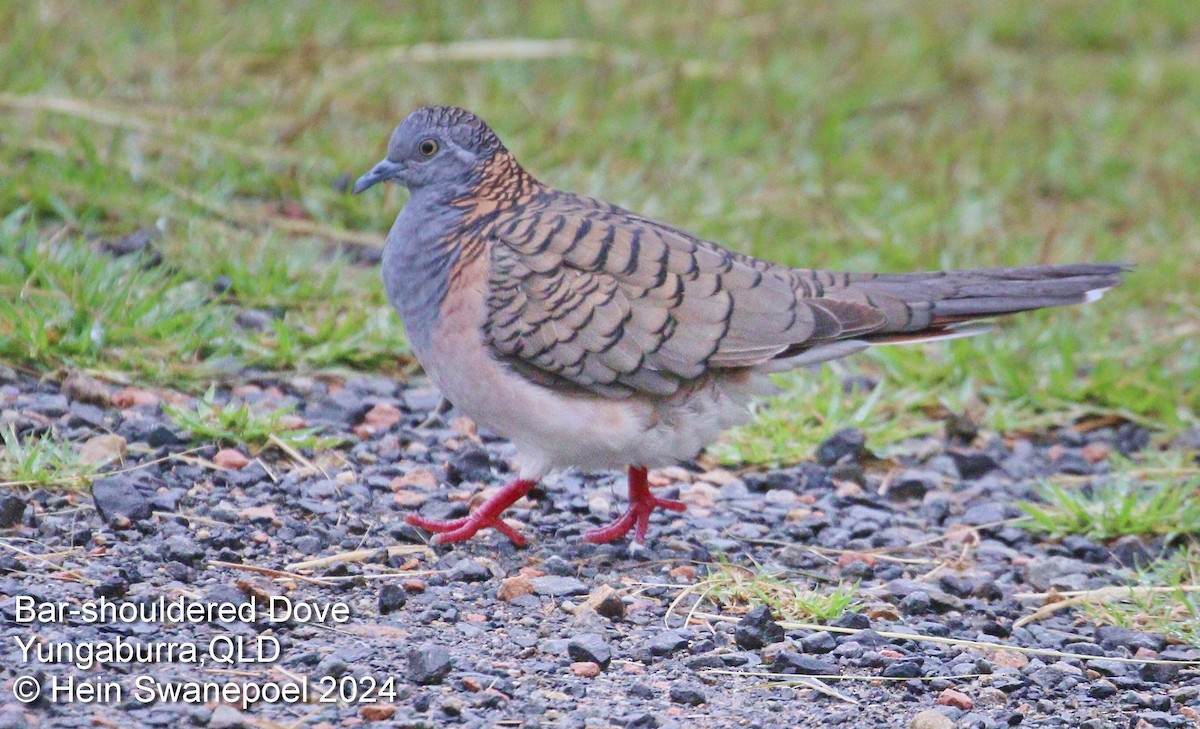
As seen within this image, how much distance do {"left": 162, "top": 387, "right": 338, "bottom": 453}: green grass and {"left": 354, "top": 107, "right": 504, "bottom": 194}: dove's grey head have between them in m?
0.70

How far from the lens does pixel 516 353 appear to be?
3822 millimetres

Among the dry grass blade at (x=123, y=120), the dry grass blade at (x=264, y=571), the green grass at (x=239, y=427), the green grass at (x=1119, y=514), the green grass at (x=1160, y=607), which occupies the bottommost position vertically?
the dry grass blade at (x=264, y=571)

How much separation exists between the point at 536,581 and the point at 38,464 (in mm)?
1296

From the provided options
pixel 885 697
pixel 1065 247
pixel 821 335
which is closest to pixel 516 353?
pixel 821 335

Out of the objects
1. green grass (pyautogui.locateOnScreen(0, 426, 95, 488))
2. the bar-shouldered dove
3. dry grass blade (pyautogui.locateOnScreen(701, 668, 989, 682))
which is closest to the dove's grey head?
the bar-shouldered dove

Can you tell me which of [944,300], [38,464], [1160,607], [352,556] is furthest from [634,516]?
[38,464]

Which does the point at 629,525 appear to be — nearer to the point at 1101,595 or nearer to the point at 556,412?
the point at 556,412

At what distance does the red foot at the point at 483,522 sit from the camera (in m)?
3.87

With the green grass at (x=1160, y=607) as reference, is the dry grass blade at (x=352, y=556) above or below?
below

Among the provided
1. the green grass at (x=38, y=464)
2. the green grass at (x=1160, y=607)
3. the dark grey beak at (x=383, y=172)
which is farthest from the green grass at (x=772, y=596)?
the green grass at (x=38, y=464)

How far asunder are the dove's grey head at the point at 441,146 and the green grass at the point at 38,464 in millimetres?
1047

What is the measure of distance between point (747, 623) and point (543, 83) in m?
4.30

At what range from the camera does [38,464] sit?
3.78 m

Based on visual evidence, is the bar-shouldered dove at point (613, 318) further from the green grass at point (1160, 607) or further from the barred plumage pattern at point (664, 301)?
the green grass at point (1160, 607)
